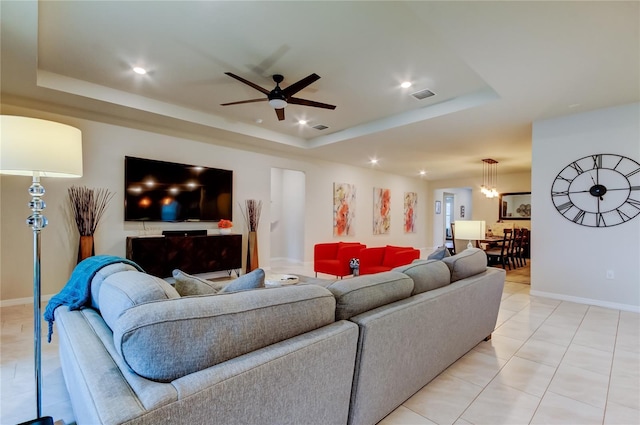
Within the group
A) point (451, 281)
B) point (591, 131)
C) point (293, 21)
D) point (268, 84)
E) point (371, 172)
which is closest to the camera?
point (451, 281)

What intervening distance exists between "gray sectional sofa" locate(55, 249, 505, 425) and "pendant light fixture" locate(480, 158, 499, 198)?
6928mm

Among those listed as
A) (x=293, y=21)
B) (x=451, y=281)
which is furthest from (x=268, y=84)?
(x=451, y=281)

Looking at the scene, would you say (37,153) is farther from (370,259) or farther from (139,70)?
(370,259)

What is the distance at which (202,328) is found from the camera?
3.19ft

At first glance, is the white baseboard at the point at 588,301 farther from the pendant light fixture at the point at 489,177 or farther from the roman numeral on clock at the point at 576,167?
the pendant light fixture at the point at 489,177

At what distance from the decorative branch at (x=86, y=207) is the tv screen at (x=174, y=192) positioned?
340 mm

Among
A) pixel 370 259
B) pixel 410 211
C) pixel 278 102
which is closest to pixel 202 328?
pixel 278 102

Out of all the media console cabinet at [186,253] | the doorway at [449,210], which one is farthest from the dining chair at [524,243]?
the media console cabinet at [186,253]

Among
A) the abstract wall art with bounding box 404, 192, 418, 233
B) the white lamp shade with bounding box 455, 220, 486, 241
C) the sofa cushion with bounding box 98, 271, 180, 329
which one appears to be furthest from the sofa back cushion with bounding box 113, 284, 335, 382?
the abstract wall art with bounding box 404, 192, 418, 233

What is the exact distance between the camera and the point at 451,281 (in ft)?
7.65

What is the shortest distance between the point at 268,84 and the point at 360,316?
10.7 feet

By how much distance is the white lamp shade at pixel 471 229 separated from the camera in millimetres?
3836

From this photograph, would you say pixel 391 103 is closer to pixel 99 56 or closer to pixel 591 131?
pixel 591 131

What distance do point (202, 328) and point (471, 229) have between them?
12.2 feet
